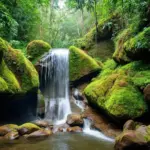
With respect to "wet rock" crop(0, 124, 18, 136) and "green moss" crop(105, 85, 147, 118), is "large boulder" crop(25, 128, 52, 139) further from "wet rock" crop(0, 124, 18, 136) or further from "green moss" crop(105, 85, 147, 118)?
"green moss" crop(105, 85, 147, 118)

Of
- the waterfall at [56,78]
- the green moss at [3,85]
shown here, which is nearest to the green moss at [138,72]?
the waterfall at [56,78]

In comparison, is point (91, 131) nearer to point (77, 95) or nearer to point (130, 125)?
point (130, 125)

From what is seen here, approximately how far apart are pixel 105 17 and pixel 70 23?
14.7 meters

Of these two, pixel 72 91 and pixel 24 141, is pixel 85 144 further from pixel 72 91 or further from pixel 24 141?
pixel 72 91

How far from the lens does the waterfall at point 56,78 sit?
12320 millimetres

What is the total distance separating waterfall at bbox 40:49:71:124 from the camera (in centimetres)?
1232

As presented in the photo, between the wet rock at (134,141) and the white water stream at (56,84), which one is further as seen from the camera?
the white water stream at (56,84)

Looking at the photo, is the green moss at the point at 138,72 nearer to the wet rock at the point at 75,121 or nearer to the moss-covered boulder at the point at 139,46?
the moss-covered boulder at the point at 139,46

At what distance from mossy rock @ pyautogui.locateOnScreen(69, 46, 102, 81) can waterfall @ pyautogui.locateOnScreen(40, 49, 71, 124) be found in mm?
443

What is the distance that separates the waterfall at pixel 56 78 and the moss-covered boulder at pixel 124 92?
2979 mm

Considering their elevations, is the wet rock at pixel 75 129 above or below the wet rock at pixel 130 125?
below

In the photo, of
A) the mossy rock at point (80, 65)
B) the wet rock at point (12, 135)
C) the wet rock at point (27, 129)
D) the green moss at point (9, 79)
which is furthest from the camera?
the mossy rock at point (80, 65)

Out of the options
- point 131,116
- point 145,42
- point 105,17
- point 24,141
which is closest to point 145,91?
point 131,116

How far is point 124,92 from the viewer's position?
7922mm
